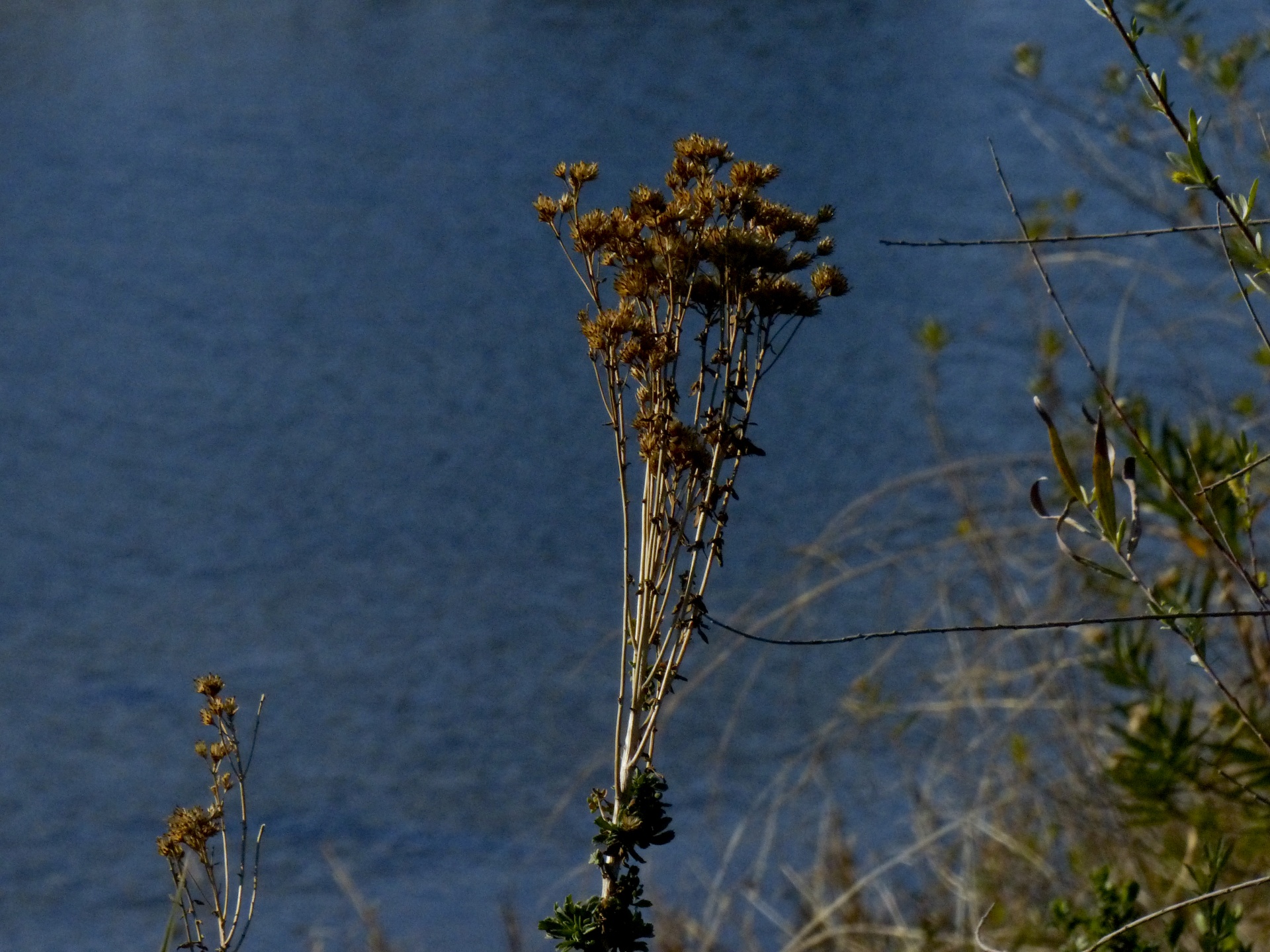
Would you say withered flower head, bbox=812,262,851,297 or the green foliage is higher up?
withered flower head, bbox=812,262,851,297

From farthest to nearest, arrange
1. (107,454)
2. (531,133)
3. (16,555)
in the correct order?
(531,133)
(107,454)
(16,555)

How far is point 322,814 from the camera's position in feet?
10.5

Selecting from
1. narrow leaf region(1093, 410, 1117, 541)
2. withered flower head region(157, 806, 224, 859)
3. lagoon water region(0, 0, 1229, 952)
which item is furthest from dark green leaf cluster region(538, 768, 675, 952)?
lagoon water region(0, 0, 1229, 952)

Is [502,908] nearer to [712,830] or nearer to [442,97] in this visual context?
[712,830]

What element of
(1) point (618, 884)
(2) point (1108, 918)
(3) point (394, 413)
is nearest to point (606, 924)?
(1) point (618, 884)

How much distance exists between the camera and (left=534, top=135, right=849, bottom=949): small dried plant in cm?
79

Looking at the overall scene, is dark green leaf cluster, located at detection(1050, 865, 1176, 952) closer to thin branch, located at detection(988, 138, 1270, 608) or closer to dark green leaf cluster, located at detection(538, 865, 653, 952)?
thin branch, located at detection(988, 138, 1270, 608)

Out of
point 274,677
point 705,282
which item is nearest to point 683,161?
point 705,282

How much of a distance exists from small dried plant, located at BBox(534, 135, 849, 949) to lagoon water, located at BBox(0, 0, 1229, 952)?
213cm

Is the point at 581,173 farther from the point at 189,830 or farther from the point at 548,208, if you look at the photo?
the point at 189,830

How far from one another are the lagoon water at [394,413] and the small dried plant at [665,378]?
2.13 metres

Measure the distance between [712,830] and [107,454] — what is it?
8.20ft

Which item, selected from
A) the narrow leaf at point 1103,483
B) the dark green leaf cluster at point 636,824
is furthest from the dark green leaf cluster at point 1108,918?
the dark green leaf cluster at point 636,824

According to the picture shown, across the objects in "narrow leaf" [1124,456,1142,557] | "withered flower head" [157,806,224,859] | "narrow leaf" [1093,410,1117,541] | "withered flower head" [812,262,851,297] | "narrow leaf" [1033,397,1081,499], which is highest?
"withered flower head" [812,262,851,297]
